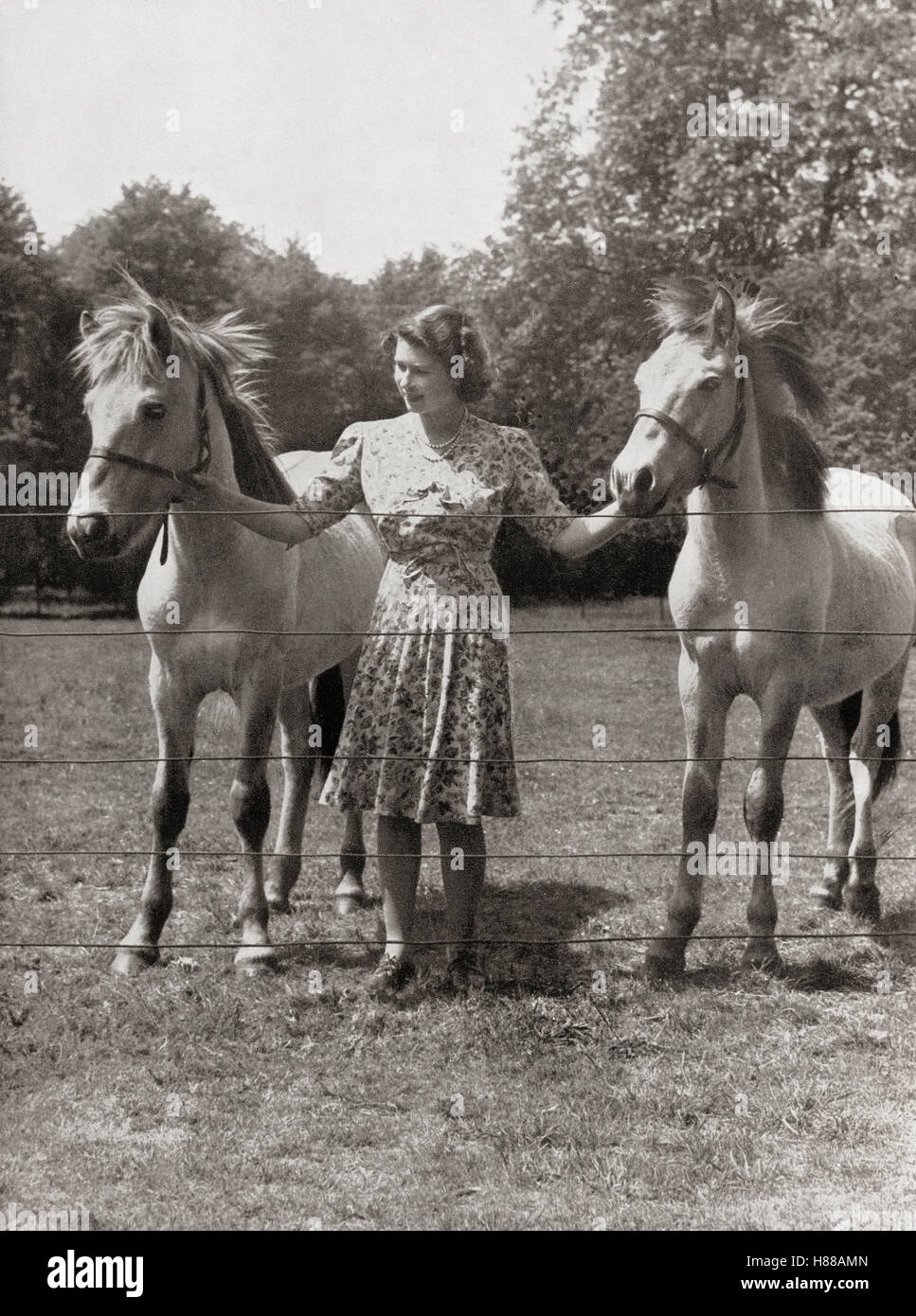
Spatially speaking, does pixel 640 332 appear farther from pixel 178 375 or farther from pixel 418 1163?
pixel 418 1163

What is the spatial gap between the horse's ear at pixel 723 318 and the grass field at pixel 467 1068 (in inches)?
43.5

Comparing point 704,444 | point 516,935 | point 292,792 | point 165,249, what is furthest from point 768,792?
point 165,249

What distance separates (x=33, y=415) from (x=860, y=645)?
11.1 ft

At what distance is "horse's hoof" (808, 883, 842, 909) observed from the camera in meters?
5.48

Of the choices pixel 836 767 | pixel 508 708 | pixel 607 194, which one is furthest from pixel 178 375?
pixel 836 767

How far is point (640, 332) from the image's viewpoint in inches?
187

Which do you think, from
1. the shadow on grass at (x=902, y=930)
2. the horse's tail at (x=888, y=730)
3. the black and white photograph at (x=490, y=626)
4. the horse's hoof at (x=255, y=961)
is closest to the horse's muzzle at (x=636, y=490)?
the black and white photograph at (x=490, y=626)

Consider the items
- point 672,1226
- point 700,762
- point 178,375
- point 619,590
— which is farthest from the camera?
point 619,590

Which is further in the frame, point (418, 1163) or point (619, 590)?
point (619, 590)

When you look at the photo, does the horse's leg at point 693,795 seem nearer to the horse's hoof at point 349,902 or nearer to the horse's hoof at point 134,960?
the horse's hoof at point 349,902

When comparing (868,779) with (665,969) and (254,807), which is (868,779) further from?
(254,807)

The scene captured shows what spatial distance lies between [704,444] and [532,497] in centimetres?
61

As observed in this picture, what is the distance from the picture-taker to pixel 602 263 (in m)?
5.17

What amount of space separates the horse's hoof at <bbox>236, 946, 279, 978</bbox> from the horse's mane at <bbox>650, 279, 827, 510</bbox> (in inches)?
100
